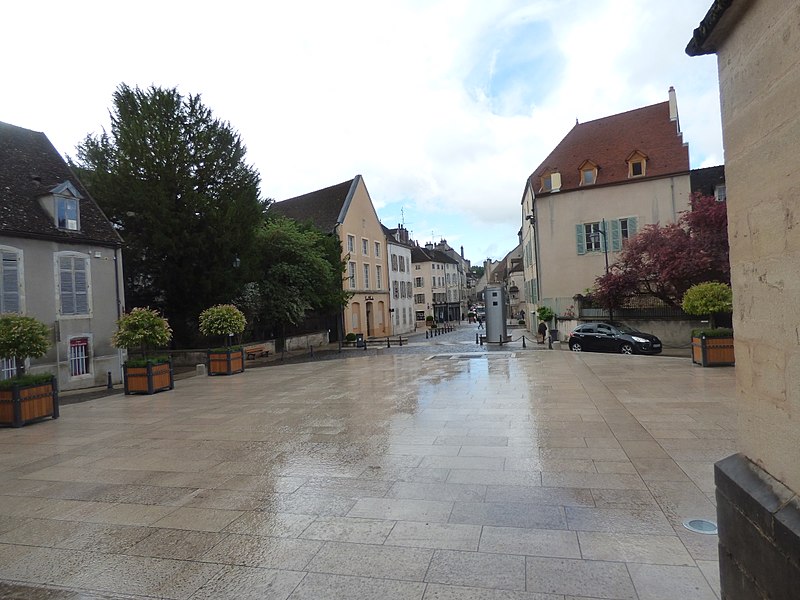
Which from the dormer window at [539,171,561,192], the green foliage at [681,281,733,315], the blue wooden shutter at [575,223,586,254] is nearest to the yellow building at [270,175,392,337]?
the dormer window at [539,171,561,192]

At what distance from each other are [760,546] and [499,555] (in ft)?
6.26

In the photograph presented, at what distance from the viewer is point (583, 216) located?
3069 centimetres

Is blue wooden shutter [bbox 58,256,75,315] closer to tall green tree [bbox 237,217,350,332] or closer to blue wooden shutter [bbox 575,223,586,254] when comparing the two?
tall green tree [bbox 237,217,350,332]

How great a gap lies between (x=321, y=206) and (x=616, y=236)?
23213mm

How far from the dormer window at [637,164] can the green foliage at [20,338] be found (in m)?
29.9

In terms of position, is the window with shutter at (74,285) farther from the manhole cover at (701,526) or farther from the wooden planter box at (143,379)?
the manhole cover at (701,526)

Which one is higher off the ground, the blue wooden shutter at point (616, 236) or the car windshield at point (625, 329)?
the blue wooden shutter at point (616, 236)

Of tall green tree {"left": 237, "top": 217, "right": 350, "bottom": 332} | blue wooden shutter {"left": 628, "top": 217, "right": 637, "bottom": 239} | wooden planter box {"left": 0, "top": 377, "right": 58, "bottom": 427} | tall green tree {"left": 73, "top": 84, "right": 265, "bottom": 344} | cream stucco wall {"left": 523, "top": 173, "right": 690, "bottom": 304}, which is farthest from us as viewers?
blue wooden shutter {"left": 628, "top": 217, "right": 637, "bottom": 239}

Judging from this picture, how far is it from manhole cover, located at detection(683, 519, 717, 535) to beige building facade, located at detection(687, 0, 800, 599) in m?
1.43

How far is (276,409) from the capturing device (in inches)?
406

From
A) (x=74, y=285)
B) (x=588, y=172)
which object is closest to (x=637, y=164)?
(x=588, y=172)

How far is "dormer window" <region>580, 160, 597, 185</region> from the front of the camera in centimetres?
3080

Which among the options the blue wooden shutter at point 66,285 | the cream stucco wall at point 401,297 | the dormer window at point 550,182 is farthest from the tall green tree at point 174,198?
the cream stucco wall at point 401,297

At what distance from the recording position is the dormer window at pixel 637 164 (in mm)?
29656
